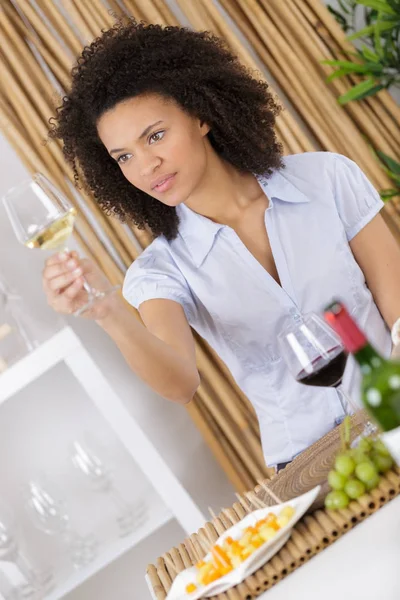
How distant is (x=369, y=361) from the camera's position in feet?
2.73

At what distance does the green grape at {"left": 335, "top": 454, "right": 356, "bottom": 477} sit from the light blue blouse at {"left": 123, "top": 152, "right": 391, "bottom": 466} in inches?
31.1

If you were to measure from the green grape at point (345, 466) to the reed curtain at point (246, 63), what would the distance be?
4.56ft

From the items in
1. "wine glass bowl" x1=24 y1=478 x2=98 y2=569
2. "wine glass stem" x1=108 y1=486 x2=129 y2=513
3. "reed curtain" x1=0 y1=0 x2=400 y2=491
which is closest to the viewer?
"wine glass bowl" x1=24 y1=478 x2=98 y2=569

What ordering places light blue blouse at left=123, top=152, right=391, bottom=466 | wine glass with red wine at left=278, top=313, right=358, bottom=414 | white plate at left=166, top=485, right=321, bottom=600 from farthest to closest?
light blue blouse at left=123, top=152, right=391, bottom=466
wine glass with red wine at left=278, top=313, right=358, bottom=414
white plate at left=166, top=485, right=321, bottom=600

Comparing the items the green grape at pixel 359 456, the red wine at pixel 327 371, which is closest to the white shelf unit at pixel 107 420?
the red wine at pixel 327 371

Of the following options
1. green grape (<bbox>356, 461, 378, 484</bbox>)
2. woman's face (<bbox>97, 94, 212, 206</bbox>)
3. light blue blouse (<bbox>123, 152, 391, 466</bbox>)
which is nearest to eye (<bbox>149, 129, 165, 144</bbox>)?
woman's face (<bbox>97, 94, 212, 206</bbox>)

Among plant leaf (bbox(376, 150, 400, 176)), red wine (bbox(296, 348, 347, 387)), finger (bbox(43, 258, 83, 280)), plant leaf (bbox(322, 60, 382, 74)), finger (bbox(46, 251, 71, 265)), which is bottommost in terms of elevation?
red wine (bbox(296, 348, 347, 387))

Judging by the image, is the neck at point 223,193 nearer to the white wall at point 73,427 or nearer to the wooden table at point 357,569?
the white wall at point 73,427

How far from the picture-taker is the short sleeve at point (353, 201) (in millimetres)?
1863

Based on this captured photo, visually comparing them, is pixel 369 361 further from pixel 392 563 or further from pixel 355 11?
pixel 355 11

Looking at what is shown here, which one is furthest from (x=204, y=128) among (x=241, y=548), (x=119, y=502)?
(x=241, y=548)

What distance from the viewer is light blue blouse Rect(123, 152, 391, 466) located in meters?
1.82

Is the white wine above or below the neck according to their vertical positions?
above

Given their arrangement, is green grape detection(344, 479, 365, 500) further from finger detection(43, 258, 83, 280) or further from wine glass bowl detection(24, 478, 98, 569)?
wine glass bowl detection(24, 478, 98, 569)
